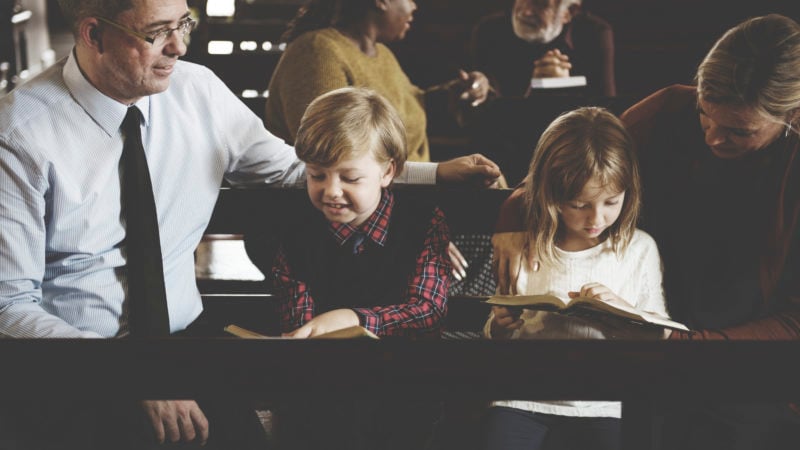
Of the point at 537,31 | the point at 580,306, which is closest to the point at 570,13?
the point at 537,31

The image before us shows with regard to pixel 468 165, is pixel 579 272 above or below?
below

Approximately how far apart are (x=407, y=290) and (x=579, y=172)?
18.1 inches

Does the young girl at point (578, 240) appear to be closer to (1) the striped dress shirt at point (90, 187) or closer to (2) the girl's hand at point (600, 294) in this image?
(2) the girl's hand at point (600, 294)

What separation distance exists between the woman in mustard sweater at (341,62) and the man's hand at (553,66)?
58cm

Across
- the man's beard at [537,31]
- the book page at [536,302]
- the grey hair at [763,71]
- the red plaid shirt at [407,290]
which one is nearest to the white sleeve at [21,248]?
the red plaid shirt at [407,290]

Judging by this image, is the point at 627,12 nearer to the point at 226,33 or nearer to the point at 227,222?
the point at 226,33

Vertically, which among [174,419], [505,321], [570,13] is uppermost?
[570,13]

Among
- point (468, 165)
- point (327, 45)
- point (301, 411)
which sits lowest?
point (301, 411)

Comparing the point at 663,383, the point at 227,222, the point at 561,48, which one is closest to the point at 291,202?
the point at 227,222

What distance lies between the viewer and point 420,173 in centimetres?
211

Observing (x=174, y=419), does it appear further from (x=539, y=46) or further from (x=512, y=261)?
(x=539, y=46)

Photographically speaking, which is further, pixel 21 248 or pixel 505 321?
pixel 505 321

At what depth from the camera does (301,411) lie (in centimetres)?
156

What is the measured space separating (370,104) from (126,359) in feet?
3.41
